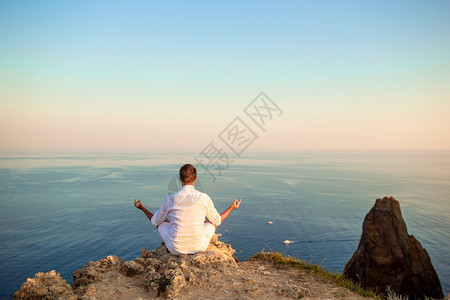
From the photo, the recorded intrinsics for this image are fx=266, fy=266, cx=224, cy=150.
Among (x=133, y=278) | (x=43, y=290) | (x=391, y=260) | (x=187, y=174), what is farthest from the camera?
(x=391, y=260)

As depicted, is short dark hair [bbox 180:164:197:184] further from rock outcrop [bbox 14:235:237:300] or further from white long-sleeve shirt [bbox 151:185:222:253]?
rock outcrop [bbox 14:235:237:300]

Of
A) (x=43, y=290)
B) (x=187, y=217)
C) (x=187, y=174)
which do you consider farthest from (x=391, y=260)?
(x=43, y=290)

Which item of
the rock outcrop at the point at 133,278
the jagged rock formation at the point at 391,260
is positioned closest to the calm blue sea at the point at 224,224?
the jagged rock formation at the point at 391,260

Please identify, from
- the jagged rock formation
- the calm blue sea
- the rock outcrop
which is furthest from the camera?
the calm blue sea

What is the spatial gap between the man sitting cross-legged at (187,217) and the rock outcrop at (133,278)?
33 centimetres

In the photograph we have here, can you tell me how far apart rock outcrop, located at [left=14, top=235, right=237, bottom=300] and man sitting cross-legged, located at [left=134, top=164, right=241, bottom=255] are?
33 cm

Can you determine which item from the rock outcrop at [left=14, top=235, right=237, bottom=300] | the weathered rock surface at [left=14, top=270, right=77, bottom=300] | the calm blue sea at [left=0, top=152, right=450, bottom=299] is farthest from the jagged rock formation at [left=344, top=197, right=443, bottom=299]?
the weathered rock surface at [left=14, top=270, right=77, bottom=300]

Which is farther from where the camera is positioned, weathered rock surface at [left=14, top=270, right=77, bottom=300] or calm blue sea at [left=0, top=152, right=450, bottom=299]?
calm blue sea at [left=0, top=152, right=450, bottom=299]

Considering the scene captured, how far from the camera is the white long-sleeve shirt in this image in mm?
6148

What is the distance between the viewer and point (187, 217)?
6.21 metres

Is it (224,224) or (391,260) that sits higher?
(391,260)

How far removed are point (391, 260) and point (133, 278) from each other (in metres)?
11.5

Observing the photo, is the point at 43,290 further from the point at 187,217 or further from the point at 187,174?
the point at 187,174

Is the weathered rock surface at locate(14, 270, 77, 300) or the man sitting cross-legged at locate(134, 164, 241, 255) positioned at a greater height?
the man sitting cross-legged at locate(134, 164, 241, 255)
